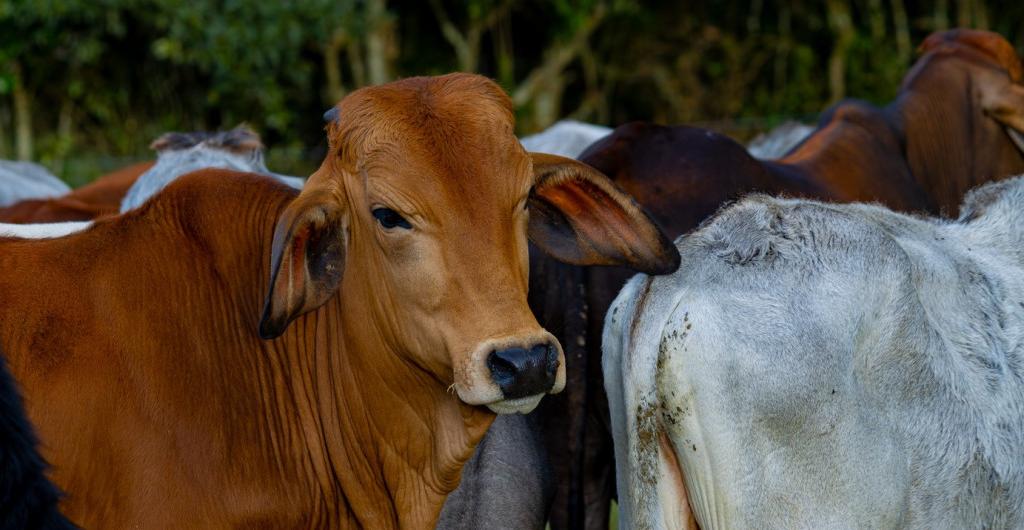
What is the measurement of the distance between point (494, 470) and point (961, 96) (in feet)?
14.7

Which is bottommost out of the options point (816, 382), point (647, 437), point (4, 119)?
point (647, 437)

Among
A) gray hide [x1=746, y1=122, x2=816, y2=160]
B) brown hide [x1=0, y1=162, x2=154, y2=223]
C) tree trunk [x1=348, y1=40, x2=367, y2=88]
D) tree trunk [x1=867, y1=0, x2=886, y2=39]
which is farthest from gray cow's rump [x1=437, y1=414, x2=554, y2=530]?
tree trunk [x1=867, y1=0, x2=886, y2=39]

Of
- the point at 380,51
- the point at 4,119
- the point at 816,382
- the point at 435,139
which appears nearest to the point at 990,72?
the point at 816,382

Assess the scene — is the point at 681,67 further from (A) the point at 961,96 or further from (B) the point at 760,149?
(A) the point at 961,96

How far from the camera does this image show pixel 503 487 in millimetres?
4688

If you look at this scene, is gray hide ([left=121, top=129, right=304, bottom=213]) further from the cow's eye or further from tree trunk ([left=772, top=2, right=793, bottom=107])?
tree trunk ([left=772, top=2, right=793, bottom=107])

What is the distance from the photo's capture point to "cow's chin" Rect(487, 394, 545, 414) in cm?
362

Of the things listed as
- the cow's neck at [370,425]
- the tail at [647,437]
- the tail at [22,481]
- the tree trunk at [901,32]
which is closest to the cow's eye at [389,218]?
the cow's neck at [370,425]

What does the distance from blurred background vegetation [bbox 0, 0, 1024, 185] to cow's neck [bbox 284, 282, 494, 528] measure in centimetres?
1123

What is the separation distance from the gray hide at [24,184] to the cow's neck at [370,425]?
5538mm

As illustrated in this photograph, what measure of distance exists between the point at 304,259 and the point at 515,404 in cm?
78

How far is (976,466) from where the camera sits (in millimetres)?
3941

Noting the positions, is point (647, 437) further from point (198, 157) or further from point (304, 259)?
point (198, 157)

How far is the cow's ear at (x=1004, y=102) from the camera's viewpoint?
25.1ft
